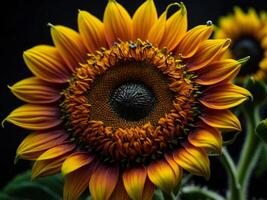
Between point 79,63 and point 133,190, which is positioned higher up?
point 79,63

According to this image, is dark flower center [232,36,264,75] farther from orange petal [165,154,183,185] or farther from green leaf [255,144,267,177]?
orange petal [165,154,183,185]

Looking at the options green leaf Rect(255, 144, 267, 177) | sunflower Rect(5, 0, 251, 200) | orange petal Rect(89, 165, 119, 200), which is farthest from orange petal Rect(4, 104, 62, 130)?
green leaf Rect(255, 144, 267, 177)

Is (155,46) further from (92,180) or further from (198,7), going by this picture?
(198,7)

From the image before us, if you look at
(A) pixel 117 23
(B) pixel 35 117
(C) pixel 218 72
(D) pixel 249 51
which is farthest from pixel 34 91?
(D) pixel 249 51

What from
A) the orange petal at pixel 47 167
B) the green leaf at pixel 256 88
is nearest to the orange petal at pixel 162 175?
the orange petal at pixel 47 167

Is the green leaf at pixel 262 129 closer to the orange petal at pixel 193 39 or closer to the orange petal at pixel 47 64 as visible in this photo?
the orange petal at pixel 193 39

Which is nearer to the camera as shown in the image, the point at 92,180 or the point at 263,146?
the point at 92,180

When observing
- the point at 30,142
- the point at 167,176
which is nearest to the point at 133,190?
the point at 167,176
